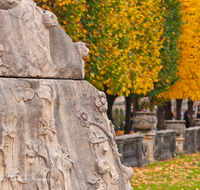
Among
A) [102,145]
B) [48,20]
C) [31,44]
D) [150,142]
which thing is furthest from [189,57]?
[31,44]

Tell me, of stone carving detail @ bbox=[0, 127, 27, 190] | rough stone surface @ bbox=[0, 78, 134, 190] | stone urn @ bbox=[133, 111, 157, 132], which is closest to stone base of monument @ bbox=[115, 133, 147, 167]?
stone urn @ bbox=[133, 111, 157, 132]

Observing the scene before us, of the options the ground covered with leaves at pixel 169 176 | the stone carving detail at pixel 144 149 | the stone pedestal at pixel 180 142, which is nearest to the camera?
the ground covered with leaves at pixel 169 176

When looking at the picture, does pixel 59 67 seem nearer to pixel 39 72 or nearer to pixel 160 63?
pixel 39 72

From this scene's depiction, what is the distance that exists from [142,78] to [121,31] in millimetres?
2542

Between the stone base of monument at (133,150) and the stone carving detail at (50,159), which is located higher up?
the stone carving detail at (50,159)

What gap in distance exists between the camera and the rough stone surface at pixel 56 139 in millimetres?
3434

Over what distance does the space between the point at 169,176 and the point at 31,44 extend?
728 cm

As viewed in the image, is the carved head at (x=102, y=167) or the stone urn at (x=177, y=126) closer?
the carved head at (x=102, y=167)

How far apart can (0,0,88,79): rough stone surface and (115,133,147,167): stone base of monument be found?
661 cm

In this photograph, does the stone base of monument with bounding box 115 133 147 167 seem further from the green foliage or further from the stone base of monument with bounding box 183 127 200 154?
the stone base of monument with bounding box 183 127 200 154

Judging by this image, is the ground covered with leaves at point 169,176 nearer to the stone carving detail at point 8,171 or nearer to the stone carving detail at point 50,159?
the stone carving detail at point 50,159

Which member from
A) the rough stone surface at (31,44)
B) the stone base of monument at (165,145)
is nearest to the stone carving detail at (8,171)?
the rough stone surface at (31,44)

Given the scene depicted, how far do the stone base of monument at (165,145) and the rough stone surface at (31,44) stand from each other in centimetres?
Result: 946

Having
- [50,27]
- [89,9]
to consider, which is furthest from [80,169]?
[89,9]
